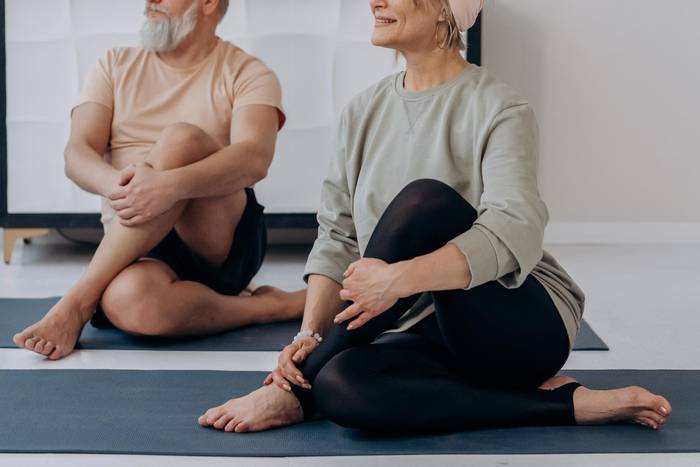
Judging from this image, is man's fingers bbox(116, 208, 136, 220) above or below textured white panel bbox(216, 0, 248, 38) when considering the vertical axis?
below

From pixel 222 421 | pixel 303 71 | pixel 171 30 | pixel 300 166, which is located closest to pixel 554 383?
pixel 222 421

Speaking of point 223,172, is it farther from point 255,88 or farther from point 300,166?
point 300,166

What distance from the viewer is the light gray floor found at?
201 centimetres

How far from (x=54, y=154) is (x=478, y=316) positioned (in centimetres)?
283

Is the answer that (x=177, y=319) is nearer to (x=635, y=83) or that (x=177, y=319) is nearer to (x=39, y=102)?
(x=39, y=102)

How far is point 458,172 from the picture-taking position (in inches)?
86.6

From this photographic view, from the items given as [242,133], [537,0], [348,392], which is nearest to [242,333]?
[242,133]

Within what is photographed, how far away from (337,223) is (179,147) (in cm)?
75

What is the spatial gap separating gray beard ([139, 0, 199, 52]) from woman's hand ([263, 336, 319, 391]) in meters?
1.35

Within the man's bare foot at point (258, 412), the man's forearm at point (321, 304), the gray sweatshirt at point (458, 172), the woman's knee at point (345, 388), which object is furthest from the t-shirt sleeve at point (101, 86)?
the woman's knee at point (345, 388)

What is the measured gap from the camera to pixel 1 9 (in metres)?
4.41

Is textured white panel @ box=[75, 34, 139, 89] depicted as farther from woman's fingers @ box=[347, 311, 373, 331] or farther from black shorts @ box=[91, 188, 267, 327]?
woman's fingers @ box=[347, 311, 373, 331]

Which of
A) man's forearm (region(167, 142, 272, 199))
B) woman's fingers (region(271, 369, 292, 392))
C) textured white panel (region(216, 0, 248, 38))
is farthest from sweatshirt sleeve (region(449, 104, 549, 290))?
textured white panel (region(216, 0, 248, 38))

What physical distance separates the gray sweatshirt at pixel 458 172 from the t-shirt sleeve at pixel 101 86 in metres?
1.13
